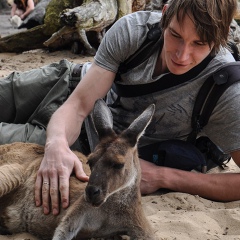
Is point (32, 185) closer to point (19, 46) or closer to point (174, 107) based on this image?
point (174, 107)

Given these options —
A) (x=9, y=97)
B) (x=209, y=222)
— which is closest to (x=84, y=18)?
(x=9, y=97)

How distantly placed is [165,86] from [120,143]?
927mm

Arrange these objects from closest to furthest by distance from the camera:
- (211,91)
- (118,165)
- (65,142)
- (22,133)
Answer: (118,165)
(65,142)
(211,91)
(22,133)

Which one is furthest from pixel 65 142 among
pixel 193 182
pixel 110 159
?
pixel 193 182

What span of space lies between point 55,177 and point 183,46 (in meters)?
1.19

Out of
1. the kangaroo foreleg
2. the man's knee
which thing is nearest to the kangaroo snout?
the kangaroo foreleg

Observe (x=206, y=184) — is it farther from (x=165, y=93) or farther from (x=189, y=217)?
(x=165, y=93)

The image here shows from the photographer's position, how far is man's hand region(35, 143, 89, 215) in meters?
3.33

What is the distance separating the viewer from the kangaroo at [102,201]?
9.83ft

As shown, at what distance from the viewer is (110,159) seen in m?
2.99

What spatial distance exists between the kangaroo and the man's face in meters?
0.43

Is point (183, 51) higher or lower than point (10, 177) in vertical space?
higher

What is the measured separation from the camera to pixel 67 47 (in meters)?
8.85

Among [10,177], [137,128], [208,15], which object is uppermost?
[208,15]
